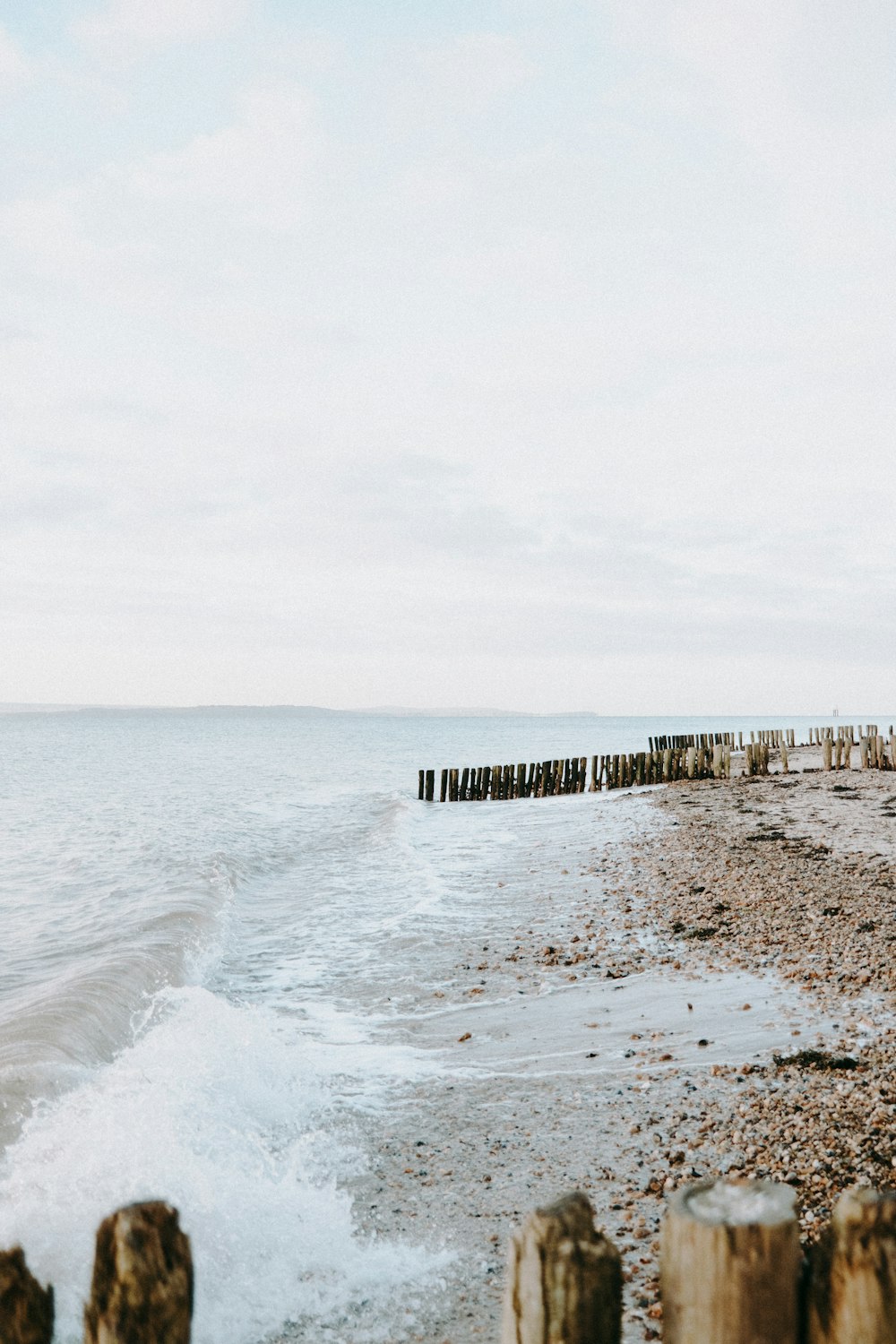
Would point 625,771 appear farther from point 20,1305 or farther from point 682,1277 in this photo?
point 20,1305

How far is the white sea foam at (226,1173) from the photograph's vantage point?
3561 mm

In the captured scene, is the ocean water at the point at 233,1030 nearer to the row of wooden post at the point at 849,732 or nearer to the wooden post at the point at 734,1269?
the wooden post at the point at 734,1269

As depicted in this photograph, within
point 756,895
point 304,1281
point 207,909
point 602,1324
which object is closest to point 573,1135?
point 304,1281

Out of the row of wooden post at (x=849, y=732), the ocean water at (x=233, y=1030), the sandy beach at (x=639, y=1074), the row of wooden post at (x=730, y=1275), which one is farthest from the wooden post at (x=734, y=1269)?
the row of wooden post at (x=849, y=732)

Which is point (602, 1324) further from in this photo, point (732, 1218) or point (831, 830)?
point (831, 830)

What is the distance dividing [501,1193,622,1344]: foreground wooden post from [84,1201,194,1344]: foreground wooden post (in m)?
0.69

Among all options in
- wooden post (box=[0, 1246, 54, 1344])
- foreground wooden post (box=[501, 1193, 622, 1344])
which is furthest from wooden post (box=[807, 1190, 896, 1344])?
wooden post (box=[0, 1246, 54, 1344])

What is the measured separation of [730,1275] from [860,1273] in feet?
0.77

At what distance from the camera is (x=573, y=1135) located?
15.3 feet

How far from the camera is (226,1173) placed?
450cm

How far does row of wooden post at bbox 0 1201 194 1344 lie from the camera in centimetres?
176

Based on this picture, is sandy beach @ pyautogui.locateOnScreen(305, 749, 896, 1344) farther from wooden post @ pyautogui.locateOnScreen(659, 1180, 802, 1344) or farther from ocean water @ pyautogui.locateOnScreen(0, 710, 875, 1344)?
wooden post @ pyautogui.locateOnScreen(659, 1180, 802, 1344)

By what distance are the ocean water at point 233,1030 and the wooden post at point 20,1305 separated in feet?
6.02

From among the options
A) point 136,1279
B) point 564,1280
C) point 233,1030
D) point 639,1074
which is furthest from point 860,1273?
point 233,1030
